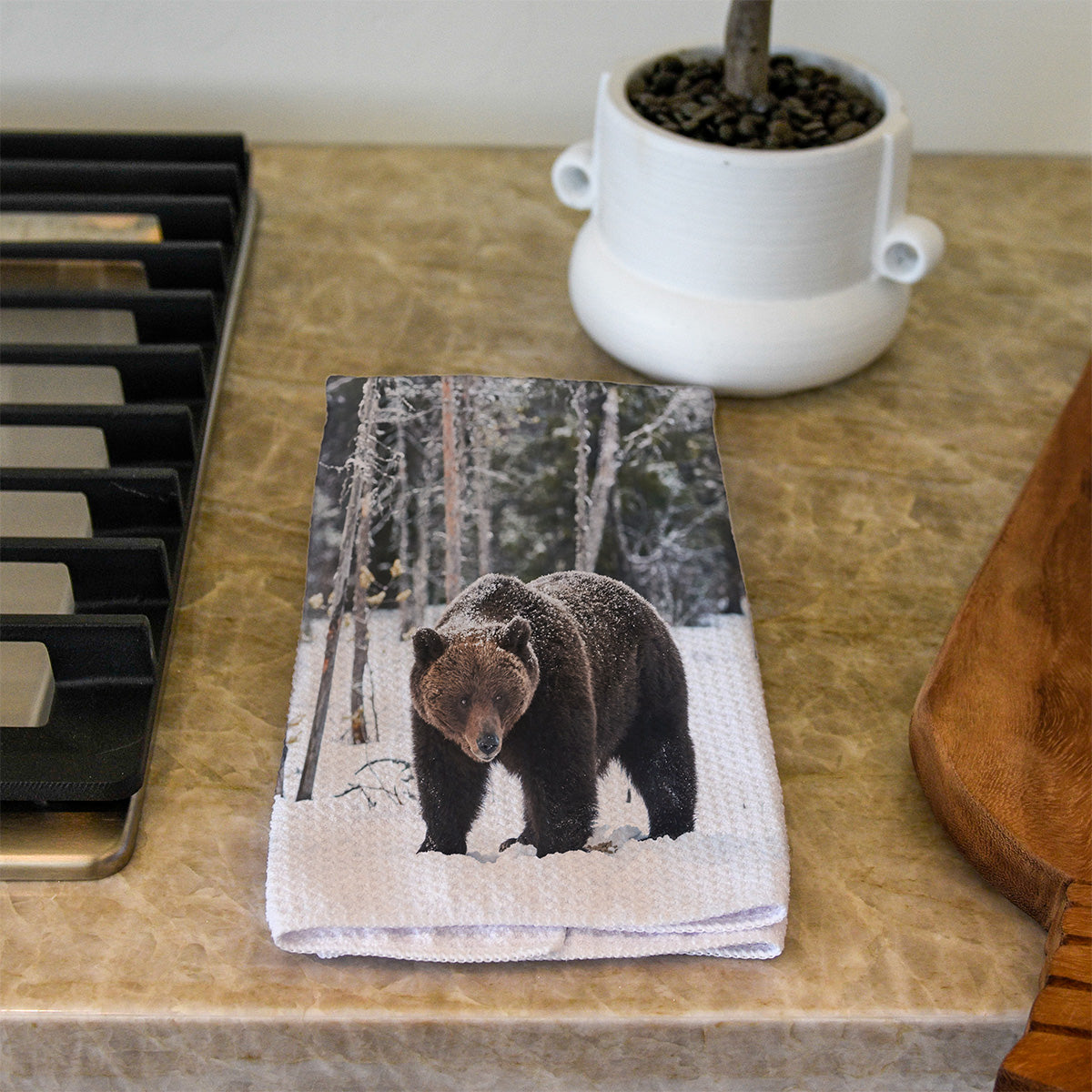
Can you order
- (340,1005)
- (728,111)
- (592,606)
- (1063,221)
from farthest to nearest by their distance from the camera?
1. (1063,221)
2. (728,111)
3. (592,606)
4. (340,1005)

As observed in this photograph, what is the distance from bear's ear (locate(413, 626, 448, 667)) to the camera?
18.8 inches

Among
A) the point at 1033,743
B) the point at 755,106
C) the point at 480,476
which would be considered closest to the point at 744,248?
the point at 755,106

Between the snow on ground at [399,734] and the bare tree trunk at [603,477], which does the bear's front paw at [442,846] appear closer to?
the snow on ground at [399,734]

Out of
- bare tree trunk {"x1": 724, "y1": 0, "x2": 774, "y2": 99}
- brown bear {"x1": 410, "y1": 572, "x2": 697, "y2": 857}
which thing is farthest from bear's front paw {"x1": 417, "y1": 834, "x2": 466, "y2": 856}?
bare tree trunk {"x1": 724, "y1": 0, "x2": 774, "y2": 99}

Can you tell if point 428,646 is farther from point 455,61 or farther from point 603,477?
point 455,61

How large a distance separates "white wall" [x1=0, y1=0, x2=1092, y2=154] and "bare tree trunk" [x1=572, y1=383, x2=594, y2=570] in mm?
350

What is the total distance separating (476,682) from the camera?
1.54 feet

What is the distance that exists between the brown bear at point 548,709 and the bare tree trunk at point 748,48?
0.95 ft

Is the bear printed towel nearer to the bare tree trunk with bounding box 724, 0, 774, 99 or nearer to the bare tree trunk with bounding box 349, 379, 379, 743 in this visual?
the bare tree trunk with bounding box 349, 379, 379, 743

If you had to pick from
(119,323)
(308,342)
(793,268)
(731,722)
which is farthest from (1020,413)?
(119,323)

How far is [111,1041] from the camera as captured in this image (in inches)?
15.7

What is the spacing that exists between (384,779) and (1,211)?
1.49 feet

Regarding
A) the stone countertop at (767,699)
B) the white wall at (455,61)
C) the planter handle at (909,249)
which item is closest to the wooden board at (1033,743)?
the stone countertop at (767,699)

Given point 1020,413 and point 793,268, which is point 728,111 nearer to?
point 793,268
